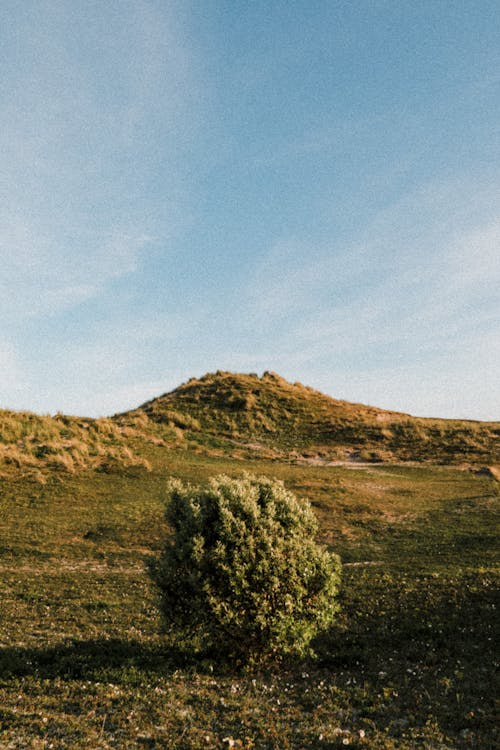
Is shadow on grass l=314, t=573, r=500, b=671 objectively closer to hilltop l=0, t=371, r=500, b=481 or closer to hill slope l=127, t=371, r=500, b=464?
hilltop l=0, t=371, r=500, b=481

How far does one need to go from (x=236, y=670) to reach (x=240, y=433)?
6066cm

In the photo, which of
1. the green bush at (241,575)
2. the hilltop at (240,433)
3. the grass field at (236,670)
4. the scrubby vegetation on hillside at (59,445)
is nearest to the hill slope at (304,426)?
the hilltop at (240,433)

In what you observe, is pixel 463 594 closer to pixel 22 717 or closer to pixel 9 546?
pixel 22 717

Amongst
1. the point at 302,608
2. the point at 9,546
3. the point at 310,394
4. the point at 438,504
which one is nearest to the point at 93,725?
the point at 302,608

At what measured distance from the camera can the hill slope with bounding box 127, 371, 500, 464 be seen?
64375 mm

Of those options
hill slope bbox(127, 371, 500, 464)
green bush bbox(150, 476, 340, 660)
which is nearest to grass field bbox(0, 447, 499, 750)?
green bush bbox(150, 476, 340, 660)

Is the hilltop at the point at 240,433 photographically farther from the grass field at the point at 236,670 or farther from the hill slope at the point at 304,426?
the grass field at the point at 236,670

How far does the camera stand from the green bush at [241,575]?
1192cm

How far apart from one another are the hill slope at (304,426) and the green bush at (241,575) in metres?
47.7

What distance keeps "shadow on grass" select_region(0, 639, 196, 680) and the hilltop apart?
84.5ft

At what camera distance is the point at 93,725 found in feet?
30.7

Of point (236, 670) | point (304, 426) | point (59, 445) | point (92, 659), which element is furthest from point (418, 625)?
point (304, 426)

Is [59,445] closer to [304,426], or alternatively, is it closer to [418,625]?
[418,625]

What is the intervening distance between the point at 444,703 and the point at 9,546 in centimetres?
2220
